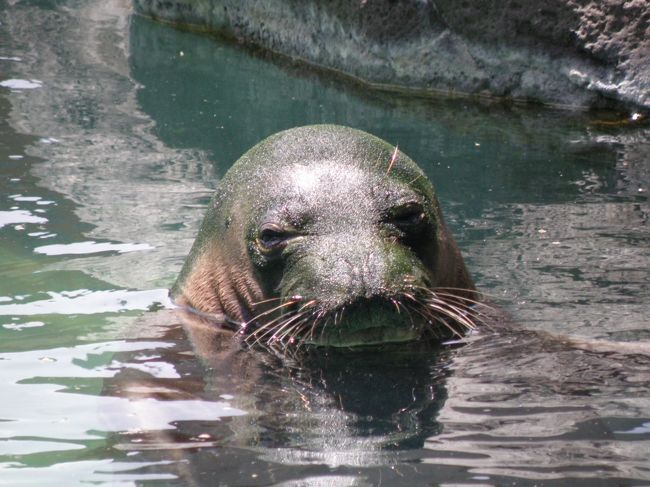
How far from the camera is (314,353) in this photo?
516cm

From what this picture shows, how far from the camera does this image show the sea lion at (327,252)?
15.7 feet

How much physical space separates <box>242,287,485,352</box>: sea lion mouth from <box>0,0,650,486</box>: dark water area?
0.39 feet

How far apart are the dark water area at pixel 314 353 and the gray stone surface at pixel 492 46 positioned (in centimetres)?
31

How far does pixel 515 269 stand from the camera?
6699 mm

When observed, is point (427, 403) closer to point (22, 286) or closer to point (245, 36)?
point (22, 286)

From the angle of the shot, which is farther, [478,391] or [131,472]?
[478,391]

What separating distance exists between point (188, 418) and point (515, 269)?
2.69 meters

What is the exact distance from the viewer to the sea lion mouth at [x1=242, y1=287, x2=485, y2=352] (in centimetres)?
471

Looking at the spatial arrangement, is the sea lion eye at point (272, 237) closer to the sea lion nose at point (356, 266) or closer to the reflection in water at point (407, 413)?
the sea lion nose at point (356, 266)

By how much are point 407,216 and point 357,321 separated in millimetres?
732

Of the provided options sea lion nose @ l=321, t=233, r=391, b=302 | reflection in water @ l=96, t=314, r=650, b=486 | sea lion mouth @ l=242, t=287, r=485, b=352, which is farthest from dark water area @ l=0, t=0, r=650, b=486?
sea lion nose @ l=321, t=233, r=391, b=302

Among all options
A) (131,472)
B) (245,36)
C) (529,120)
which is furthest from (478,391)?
(245,36)

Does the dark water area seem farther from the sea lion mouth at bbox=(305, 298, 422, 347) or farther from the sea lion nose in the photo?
the sea lion nose

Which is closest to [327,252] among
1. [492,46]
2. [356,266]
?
[356,266]
